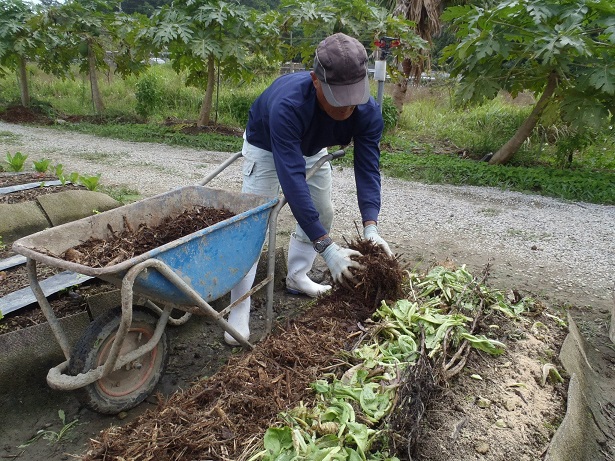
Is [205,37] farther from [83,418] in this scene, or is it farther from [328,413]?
[328,413]

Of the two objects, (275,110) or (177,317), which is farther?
(177,317)

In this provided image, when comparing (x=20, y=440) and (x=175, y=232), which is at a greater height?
(x=175, y=232)

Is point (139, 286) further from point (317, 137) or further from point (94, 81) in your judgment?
point (94, 81)

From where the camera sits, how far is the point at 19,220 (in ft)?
14.6

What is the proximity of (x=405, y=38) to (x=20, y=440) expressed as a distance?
334 inches

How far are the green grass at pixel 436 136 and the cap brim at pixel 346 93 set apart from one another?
455 cm

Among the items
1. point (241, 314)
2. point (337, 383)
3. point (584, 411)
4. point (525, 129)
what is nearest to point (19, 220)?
point (241, 314)

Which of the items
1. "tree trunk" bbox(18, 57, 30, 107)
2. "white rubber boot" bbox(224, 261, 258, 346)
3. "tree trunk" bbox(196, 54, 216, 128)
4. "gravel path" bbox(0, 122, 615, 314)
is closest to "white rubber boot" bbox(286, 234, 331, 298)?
"white rubber boot" bbox(224, 261, 258, 346)

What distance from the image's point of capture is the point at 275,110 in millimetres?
2777

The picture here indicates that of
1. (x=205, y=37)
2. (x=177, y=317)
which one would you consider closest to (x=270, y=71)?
(x=205, y=37)

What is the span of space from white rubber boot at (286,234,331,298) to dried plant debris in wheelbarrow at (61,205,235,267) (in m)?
0.85

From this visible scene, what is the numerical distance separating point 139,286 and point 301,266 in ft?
5.86

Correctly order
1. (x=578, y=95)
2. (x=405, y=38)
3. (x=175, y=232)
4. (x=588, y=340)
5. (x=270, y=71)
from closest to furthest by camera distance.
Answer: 1. (x=175, y=232)
2. (x=588, y=340)
3. (x=578, y=95)
4. (x=405, y=38)
5. (x=270, y=71)

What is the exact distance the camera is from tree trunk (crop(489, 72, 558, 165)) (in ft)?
23.8
